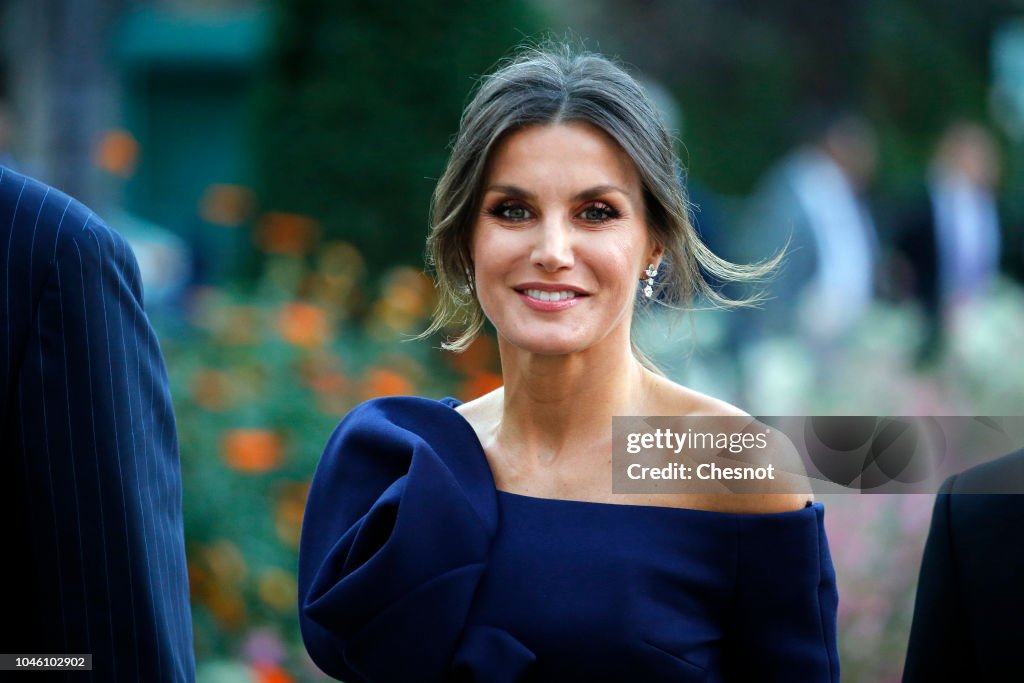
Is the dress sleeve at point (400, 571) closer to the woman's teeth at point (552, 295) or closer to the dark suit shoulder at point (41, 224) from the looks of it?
the woman's teeth at point (552, 295)

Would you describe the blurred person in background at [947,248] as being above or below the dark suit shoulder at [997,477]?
above

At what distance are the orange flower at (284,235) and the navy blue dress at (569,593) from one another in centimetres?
356

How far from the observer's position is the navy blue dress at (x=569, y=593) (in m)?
2.52

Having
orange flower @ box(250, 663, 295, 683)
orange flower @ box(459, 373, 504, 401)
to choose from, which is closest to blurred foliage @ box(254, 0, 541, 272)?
orange flower @ box(459, 373, 504, 401)

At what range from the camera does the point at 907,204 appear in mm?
9195

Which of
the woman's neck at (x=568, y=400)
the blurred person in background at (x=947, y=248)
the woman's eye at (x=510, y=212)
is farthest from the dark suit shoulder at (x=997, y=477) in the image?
the blurred person in background at (x=947, y=248)

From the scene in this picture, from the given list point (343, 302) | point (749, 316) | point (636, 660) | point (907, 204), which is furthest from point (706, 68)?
point (636, 660)

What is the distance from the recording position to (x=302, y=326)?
5.20m

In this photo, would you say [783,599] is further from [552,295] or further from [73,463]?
[73,463]

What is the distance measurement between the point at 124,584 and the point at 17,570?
0.52 ft

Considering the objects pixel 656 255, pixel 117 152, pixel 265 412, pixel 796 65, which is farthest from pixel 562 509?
pixel 796 65

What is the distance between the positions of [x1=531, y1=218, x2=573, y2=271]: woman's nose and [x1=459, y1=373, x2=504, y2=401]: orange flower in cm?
290

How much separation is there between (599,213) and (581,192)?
0.20 ft

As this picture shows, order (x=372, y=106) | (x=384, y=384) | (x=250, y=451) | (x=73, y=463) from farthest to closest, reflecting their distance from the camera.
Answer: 1. (x=372, y=106)
2. (x=384, y=384)
3. (x=250, y=451)
4. (x=73, y=463)
